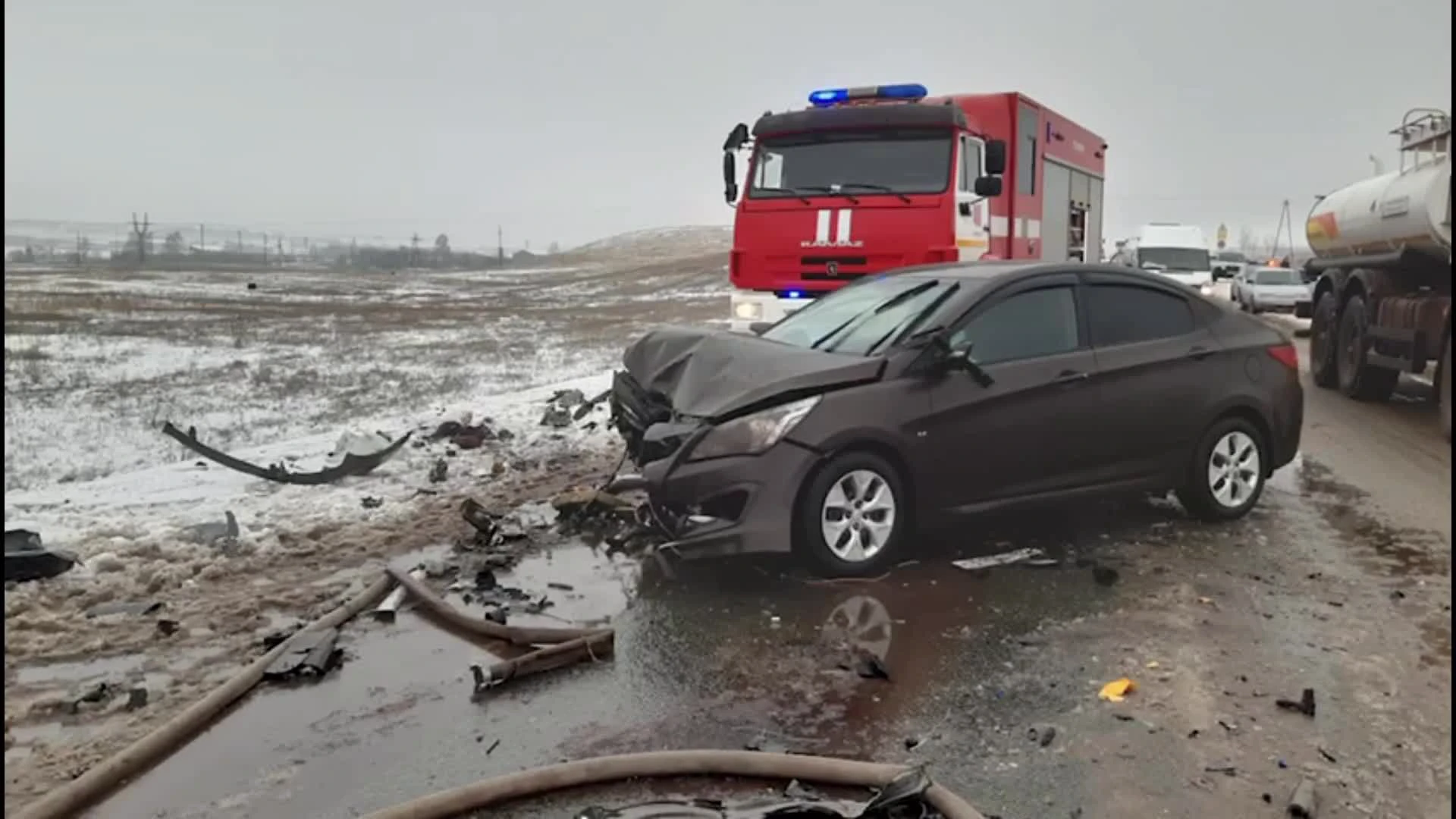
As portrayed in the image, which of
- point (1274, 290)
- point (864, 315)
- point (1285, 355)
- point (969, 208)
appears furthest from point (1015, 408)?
point (1274, 290)

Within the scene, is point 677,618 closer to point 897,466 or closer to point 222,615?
point 897,466

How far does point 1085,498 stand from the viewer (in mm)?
6418

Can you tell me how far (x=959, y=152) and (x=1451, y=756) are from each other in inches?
293

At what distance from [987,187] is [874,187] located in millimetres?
1052

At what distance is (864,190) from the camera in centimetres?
1043

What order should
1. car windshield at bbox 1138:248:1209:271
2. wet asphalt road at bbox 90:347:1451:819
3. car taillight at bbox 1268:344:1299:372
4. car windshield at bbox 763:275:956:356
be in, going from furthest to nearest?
car windshield at bbox 1138:248:1209:271, car taillight at bbox 1268:344:1299:372, car windshield at bbox 763:275:956:356, wet asphalt road at bbox 90:347:1451:819

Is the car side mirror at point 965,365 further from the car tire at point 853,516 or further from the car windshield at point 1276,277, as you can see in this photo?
the car windshield at point 1276,277

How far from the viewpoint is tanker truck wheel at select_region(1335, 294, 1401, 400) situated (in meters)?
12.8

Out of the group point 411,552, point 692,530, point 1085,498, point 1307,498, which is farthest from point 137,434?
point 1307,498

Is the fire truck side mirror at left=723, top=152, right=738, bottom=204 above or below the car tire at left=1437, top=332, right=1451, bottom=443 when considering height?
above

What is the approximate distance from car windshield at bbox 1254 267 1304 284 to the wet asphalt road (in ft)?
89.5

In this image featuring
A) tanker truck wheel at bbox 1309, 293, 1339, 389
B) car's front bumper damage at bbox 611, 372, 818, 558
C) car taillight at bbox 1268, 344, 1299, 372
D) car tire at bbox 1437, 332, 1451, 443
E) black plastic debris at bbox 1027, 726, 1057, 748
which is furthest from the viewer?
tanker truck wheel at bbox 1309, 293, 1339, 389

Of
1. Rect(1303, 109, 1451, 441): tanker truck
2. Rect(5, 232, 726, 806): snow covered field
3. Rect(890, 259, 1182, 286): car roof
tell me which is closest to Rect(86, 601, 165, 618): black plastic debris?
Rect(5, 232, 726, 806): snow covered field

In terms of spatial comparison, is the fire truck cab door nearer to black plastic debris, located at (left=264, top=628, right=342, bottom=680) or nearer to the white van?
black plastic debris, located at (left=264, top=628, right=342, bottom=680)
